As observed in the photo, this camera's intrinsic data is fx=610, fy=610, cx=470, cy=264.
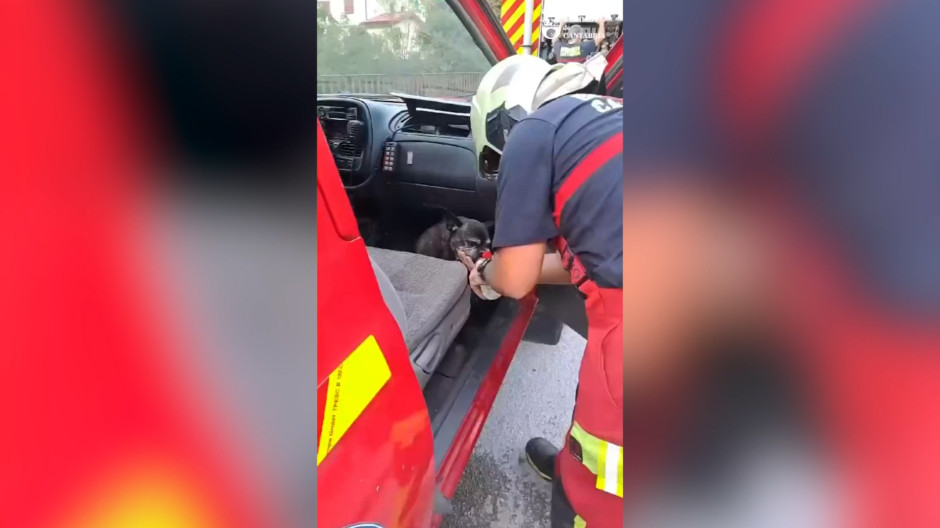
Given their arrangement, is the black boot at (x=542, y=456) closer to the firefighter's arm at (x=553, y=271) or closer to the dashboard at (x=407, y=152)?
the firefighter's arm at (x=553, y=271)

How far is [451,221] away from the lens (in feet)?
10.1

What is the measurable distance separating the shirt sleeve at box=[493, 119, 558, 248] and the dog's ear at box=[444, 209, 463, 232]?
5.11 ft

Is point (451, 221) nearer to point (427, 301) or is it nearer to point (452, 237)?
point (452, 237)

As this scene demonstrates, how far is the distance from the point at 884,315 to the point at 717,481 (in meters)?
0.17

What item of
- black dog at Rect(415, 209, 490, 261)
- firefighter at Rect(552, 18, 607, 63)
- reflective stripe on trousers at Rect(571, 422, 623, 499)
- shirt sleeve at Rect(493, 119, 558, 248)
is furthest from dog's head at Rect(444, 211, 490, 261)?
firefighter at Rect(552, 18, 607, 63)

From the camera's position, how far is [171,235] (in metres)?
0.41

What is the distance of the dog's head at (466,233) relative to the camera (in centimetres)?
288

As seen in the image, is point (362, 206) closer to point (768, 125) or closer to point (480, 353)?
point (480, 353)

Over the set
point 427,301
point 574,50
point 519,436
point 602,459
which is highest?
point 574,50

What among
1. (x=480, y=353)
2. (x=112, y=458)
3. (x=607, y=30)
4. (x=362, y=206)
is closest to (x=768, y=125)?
(x=112, y=458)

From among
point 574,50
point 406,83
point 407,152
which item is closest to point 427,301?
point 407,152

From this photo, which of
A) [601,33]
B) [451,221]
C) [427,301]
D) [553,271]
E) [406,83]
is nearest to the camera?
[553,271]

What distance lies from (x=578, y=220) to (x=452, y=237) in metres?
1.70

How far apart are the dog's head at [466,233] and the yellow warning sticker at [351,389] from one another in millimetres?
1840
